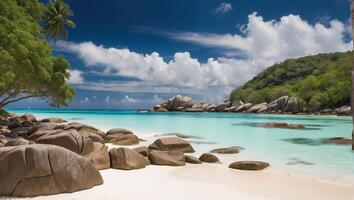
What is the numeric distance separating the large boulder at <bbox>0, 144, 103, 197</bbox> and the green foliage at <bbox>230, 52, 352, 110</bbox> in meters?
48.8

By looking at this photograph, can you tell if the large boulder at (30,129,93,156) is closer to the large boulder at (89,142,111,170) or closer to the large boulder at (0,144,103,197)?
the large boulder at (89,142,111,170)

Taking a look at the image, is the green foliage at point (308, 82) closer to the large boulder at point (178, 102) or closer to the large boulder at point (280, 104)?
the large boulder at point (280, 104)

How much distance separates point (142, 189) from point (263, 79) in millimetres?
114184

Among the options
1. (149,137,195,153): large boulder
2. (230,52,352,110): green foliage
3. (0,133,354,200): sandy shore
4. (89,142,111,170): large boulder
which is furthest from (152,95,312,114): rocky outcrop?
(89,142,111,170): large boulder

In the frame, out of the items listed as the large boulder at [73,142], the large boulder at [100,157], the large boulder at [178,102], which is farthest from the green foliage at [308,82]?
the large boulder at [73,142]

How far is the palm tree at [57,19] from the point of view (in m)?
41.6

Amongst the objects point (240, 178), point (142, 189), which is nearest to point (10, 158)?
point (142, 189)

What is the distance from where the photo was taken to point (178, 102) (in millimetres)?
101562

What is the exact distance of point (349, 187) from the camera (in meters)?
8.76

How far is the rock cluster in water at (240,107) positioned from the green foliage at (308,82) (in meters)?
2.99

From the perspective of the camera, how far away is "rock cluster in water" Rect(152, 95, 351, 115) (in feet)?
252

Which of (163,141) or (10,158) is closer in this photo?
(10,158)

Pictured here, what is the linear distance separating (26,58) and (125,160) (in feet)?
33.7

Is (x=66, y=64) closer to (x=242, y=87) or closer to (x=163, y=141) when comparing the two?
(x=163, y=141)
